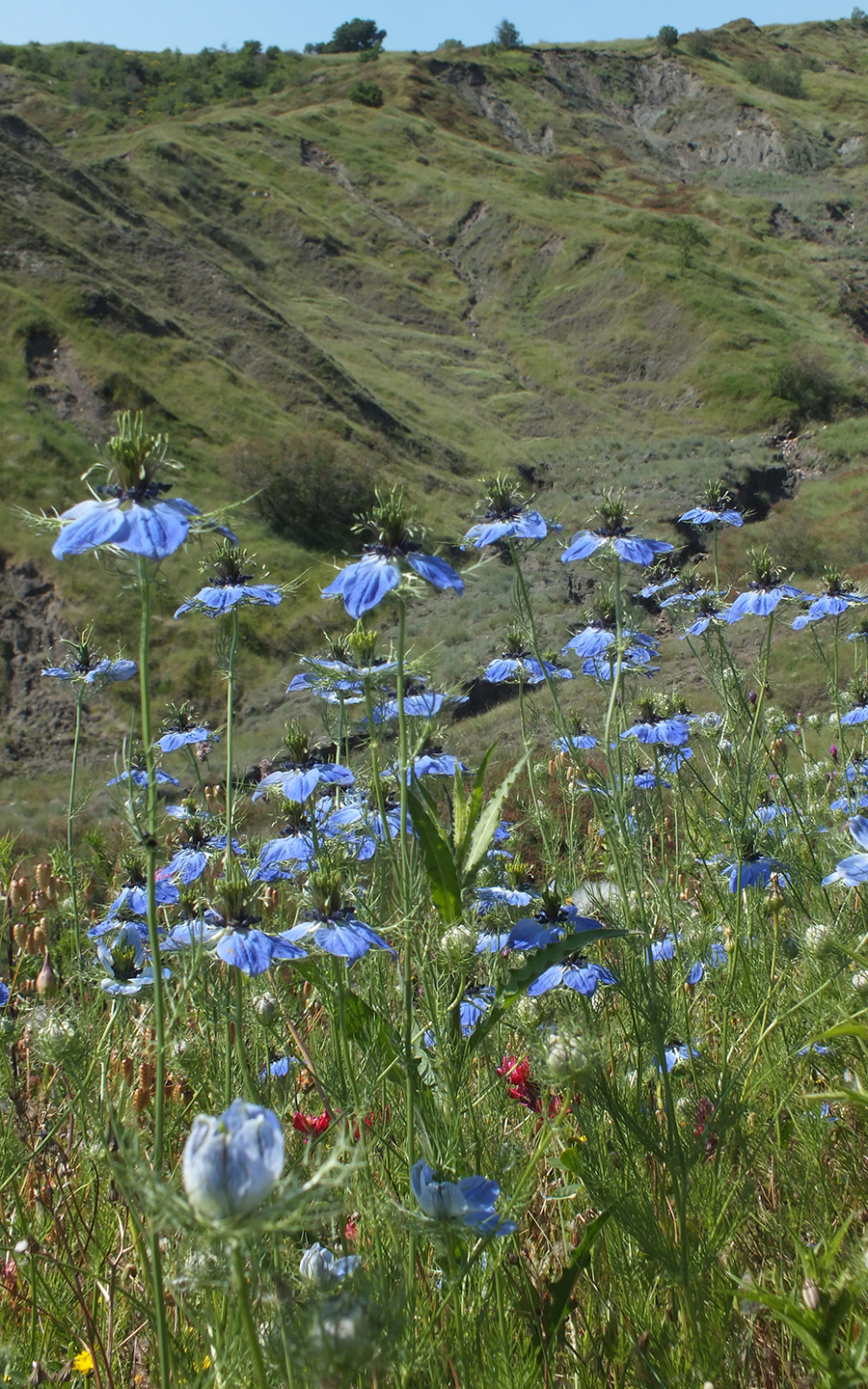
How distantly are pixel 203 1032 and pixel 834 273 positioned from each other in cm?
5418

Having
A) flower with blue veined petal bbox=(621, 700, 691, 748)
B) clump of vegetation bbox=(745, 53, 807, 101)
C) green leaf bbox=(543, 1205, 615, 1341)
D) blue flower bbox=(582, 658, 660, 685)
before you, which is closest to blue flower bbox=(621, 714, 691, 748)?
flower with blue veined petal bbox=(621, 700, 691, 748)

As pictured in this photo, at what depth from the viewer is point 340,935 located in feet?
6.88

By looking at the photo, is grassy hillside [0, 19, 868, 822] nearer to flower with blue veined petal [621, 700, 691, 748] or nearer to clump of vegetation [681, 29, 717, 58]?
clump of vegetation [681, 29, 717, 58]

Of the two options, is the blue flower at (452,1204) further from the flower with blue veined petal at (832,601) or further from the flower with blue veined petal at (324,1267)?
the flower with blue veined petal at (832,601)

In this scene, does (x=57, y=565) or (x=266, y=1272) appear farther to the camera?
(x=57, y=565)

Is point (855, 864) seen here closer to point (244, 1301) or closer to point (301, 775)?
point (301, 775)

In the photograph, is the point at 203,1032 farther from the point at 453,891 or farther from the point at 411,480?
the point at 411,480

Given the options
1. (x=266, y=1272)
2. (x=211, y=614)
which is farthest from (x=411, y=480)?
(x=266, y=1272)

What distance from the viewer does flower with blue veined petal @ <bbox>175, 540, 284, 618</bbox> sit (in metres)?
2.58

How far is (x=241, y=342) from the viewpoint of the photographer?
24.4 meters

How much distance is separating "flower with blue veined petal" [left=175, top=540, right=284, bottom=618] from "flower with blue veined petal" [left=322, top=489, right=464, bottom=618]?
52 centimetres

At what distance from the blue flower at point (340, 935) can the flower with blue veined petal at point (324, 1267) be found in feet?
2.12

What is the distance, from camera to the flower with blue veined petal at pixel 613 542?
8.91 ft

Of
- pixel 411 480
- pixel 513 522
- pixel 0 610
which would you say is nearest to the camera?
pixel 513 522
